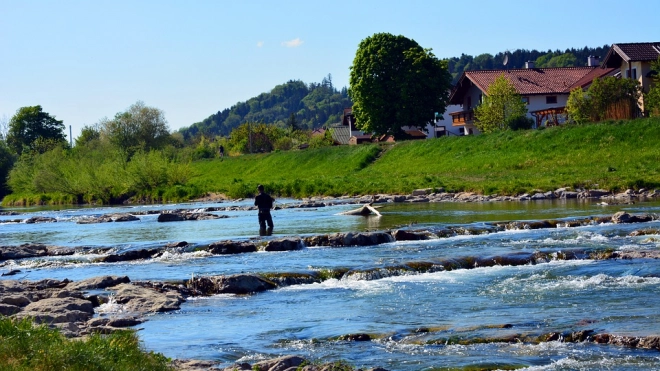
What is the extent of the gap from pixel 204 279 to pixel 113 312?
11.0ft

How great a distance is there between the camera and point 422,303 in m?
18.7

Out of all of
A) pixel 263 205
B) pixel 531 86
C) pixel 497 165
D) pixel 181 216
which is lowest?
pixel 181 216

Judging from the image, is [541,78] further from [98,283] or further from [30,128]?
[30,128]

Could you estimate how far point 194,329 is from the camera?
17125mm

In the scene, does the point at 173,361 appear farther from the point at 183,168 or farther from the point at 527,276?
the point at 183,168

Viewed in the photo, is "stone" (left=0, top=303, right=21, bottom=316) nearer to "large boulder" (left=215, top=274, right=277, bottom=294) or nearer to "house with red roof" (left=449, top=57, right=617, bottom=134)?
"large boulder" (left=215, top=274, right=277, bottom=294)

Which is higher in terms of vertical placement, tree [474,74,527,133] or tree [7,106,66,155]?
tree [7,106,66,155]

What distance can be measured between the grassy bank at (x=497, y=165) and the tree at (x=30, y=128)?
8214 centimetres

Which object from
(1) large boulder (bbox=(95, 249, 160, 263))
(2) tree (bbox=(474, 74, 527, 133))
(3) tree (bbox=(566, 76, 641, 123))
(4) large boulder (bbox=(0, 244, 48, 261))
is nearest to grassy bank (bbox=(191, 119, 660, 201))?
(3) tree (bbox=(566, 76, 641, 123))

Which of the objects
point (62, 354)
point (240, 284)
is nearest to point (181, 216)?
point (240, 284)

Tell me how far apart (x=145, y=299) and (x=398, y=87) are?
65725 millimetres

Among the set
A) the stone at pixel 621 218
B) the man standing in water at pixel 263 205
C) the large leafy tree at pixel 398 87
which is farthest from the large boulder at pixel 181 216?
the large leafy tree at pixel 398 87

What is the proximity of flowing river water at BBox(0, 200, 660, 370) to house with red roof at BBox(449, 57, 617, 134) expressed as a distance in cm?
5362

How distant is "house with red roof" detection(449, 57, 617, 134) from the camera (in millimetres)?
86750
